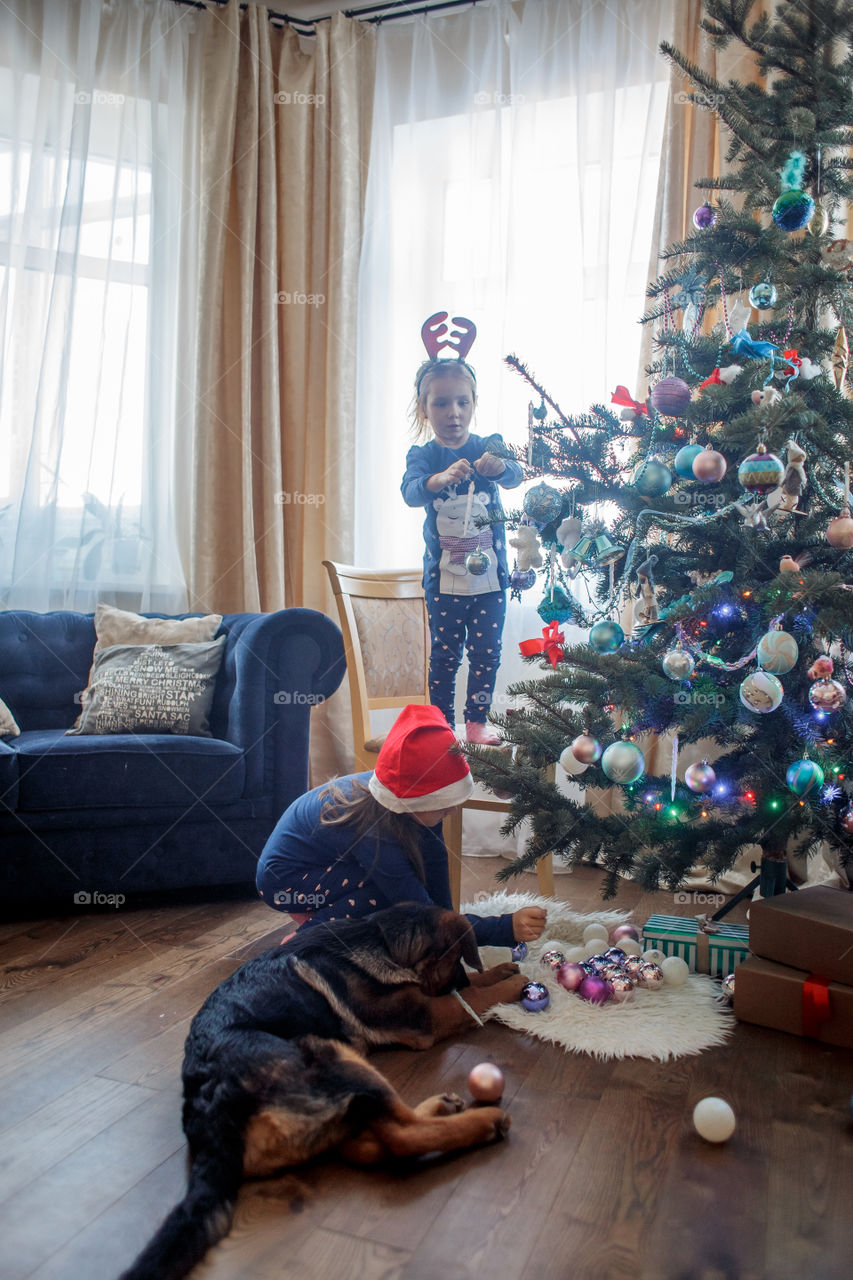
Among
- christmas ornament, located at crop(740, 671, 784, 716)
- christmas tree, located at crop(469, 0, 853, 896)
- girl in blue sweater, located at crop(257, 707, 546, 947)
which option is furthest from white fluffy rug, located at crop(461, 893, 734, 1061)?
christmas ornament, located at crop(740, 671, 784, 716)

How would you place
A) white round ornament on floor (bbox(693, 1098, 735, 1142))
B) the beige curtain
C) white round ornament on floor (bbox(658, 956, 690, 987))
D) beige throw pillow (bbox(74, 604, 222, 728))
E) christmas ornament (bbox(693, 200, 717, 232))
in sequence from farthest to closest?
the beige curtain → beige throw pillow (bbox(74, 604, 222, 728)) → christmas ornament (bbox(693, 200, 717, 232)) → white round ornament on floor (bbox(658, 956, 690, 987)) → white round ornament on floor (bbox(693, 1098, 735, 1142))

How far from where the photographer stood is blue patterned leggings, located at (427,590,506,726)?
A: 110 inches

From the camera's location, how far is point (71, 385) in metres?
3.43

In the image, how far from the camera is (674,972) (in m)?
1.95

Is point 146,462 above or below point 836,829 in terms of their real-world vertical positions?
above

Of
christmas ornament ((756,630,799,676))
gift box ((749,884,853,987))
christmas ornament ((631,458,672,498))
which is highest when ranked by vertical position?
christmas ornament ((631,458,672,498))

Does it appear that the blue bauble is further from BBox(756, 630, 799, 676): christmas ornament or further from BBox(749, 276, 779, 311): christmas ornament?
BBox(756, 630, 799, 676): christmas ornament

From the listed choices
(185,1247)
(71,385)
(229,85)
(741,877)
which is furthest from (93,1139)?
(229,85)

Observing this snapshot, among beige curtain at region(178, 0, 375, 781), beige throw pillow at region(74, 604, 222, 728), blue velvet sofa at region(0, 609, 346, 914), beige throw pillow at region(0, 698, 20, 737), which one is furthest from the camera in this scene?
beige curtain at region(178, 0, 375, 781)


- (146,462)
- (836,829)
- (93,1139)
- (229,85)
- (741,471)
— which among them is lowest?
(93,1139)

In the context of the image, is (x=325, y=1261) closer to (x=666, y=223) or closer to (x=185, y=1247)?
(x=185, y=1247)

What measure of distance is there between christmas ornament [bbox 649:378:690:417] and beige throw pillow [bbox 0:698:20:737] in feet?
6.30

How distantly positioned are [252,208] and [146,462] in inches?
41.2

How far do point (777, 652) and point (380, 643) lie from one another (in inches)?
57.0
